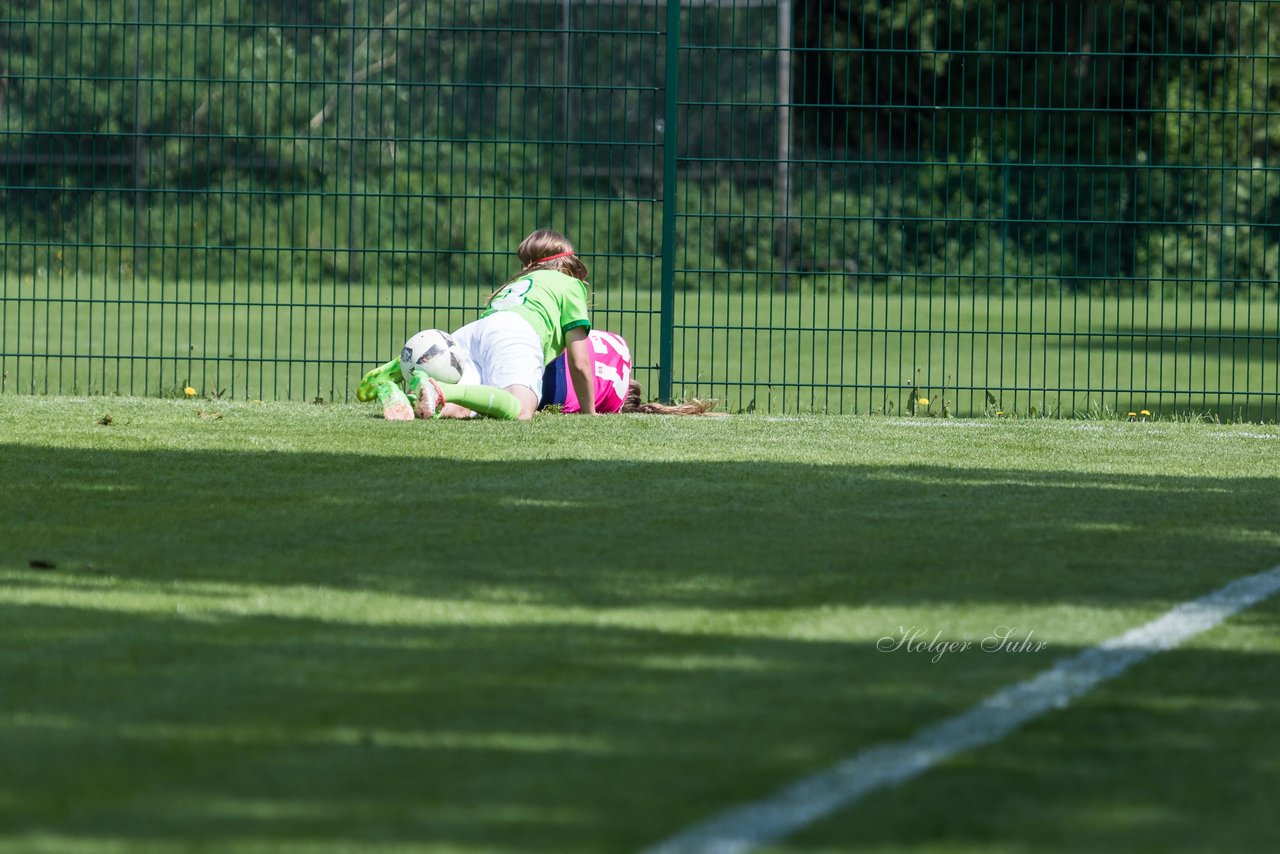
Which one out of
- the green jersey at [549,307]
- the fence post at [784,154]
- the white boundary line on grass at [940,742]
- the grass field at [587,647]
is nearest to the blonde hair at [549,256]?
the green jersey at [549,307]

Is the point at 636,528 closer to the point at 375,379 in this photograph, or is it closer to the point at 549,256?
the point at 375,379

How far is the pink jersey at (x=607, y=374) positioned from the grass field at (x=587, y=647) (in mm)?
2187

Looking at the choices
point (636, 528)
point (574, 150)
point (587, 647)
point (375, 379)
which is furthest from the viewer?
point (574, 150)

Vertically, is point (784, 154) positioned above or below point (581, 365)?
above

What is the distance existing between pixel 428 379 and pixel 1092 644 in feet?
17.2

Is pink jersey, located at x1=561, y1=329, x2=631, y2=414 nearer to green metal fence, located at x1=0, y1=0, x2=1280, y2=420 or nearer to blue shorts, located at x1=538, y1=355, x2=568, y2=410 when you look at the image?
blue shorts, located at x1=538, y1=355, x2=568, y2=410

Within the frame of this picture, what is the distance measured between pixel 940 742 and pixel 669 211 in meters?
7.53

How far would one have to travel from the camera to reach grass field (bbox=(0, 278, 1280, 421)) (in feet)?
36.2

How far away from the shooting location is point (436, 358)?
924 cm

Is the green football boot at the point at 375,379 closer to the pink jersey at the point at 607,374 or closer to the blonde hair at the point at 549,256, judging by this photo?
the blonde hair at the point at 549,256

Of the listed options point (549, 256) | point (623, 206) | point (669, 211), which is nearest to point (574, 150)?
point (623, 206)

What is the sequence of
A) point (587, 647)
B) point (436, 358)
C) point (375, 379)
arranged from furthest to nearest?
point (375, 379) < point (436, 358) < point (587, 647)

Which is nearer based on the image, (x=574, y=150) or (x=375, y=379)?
(x=375, y=379)

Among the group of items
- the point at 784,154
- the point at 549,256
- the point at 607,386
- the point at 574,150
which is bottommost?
the point at 607,386
